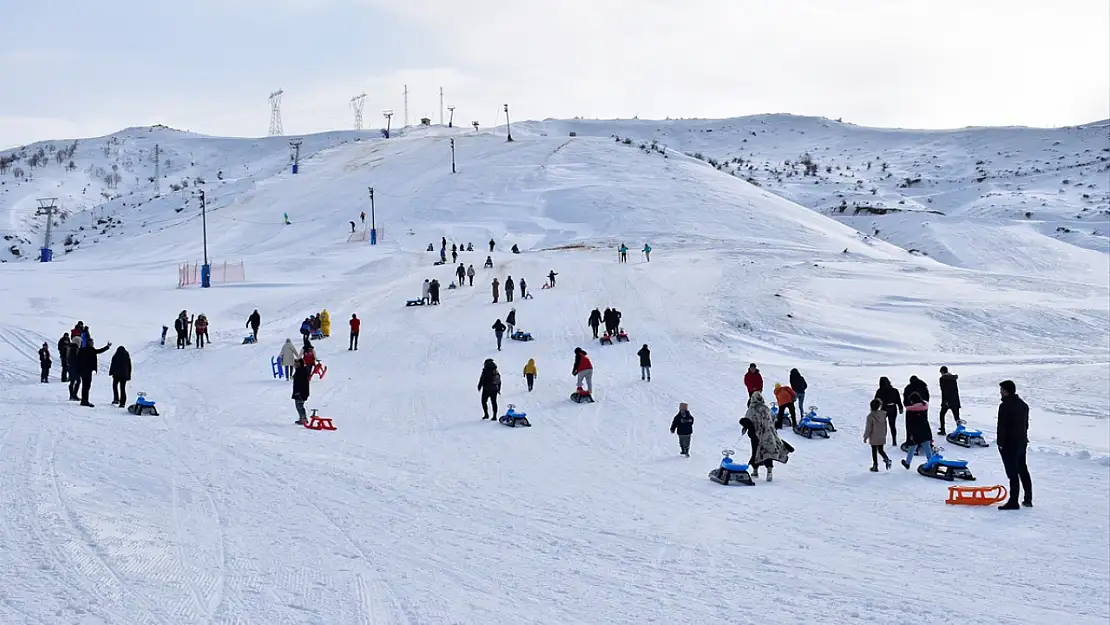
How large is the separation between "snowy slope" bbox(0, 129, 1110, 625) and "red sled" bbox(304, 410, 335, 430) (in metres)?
0.27

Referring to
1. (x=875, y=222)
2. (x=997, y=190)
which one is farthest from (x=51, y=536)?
(x=997, y=190)

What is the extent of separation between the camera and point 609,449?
1590cm

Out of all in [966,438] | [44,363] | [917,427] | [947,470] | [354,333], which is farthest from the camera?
[354,333]

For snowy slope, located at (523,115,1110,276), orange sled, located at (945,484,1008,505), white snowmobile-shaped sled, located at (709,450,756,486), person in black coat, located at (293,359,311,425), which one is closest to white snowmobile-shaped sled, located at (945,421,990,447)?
orange sled, located at (945,484,1008,505)

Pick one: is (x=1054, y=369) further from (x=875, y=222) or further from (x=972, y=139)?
(x=972, y=139)

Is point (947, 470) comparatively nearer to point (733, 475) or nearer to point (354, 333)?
point (733, 475)

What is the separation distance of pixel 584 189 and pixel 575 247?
649 inches

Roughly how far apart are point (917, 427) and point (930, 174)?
98.3 meters

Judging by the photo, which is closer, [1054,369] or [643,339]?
[1054,369]

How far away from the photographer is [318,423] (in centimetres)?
1714

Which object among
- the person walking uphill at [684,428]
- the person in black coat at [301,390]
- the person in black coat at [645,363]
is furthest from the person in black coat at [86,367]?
the person in black coat at [645,363]

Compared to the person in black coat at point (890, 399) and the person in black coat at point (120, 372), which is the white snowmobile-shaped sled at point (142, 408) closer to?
the person in black coat at point (120, 372)

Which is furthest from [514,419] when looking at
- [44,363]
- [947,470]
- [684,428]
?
[44,363]

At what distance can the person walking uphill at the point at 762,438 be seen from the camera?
13.1m
